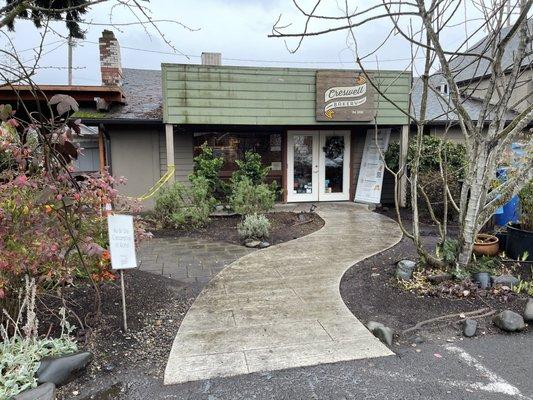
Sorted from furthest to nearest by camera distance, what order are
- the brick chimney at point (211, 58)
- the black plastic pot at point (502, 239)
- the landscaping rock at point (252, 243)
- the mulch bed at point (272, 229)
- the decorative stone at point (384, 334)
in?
1. the brick chimney at point (211, 58)
2. the mulch bed at point (272, 229)
3. the landscaping rock at point (252, 243)
4. the black plastic pot at point (502, 239)
5. the decorative stone at point (384, 334)

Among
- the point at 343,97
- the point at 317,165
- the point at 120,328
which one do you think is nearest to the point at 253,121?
the point at 343,97

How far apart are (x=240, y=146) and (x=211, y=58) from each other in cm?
322

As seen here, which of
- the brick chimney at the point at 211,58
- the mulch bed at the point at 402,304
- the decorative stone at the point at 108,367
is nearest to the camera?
the decorative stone at the point at 108,367

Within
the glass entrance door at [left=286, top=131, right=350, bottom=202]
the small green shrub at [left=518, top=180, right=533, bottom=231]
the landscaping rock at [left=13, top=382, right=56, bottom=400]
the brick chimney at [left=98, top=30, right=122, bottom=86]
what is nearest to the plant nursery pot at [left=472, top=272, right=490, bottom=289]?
the small green shrub at [left=518, top=180, right=533, bottom=231]

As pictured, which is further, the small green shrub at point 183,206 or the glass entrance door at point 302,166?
the glass entrance door at point 302,166

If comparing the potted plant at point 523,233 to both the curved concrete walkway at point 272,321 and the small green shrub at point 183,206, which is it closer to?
the curved concrete walkway at point 272,321

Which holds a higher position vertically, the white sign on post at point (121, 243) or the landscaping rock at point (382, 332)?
the white sign on post at point (121, 243)

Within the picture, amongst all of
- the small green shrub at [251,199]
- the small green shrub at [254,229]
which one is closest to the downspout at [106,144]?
the small green shrub at [251,199]

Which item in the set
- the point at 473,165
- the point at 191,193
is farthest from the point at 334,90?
the point at 473,165

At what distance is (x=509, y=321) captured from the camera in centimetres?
334

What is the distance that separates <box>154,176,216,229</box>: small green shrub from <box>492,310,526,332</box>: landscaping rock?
18.7 feet

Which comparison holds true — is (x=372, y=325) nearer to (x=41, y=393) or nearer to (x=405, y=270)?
(x=405, y=270)

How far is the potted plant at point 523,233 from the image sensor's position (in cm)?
480

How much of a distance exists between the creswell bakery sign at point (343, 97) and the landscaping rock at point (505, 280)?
19.1ft
